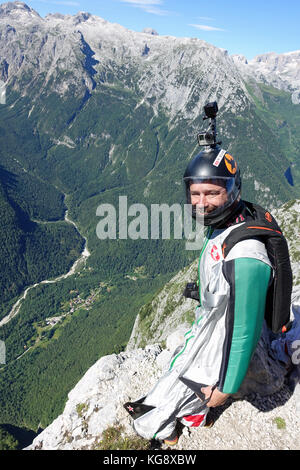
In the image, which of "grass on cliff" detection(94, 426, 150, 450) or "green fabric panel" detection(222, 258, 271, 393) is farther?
"grass on cliff" detection(94, 426, 150, 450)

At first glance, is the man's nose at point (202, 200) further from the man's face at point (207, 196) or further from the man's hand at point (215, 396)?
the man's hand at point (215, 396)

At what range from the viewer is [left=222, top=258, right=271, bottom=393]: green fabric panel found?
6.28m

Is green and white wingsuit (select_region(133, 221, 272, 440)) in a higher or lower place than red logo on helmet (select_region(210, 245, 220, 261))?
lower

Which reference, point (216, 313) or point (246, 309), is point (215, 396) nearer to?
point (216, 313)

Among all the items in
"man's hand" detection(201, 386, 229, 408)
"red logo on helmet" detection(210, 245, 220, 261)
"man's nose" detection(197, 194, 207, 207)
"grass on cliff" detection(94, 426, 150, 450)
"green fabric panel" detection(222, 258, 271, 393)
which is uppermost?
"man's nose" detection(197, 194, 207, 207)

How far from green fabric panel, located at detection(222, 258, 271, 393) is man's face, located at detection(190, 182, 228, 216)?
58.9 inches

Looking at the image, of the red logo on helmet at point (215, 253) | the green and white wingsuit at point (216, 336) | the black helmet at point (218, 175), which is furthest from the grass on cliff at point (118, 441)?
the black helmet at point (218, 175)

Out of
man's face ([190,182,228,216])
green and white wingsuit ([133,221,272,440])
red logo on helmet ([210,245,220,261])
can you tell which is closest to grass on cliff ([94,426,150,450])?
green and white wingsuit ([133,221,272,440])

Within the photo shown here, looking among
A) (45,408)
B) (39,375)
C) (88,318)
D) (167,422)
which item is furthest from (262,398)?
(88,318)

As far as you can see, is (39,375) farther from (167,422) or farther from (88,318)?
(167,422)

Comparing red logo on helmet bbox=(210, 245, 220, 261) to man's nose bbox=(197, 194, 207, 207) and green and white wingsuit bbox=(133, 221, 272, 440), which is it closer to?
green and white wingsuit bbox=(133, 221, 272, 440)

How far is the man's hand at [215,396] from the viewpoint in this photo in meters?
7.16

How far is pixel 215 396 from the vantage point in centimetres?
727

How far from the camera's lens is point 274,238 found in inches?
263
